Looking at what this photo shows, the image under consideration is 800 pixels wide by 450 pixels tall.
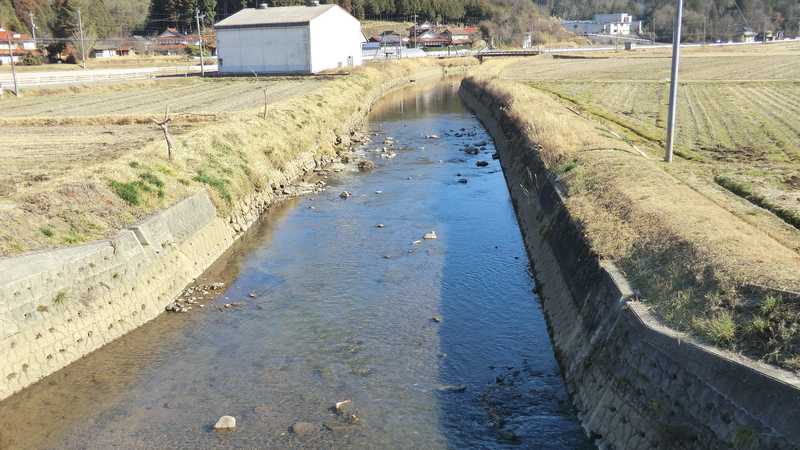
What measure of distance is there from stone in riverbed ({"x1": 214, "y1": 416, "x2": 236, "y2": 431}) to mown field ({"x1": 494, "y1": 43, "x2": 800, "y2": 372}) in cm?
772

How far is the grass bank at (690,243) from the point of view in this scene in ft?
31.4

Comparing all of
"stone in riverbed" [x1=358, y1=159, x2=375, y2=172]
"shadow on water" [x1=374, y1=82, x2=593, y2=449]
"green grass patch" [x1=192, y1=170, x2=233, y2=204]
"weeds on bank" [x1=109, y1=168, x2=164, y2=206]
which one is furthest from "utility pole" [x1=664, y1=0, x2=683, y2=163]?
"weeds on bank" [x1=109, y1=168, x2=164, y2=206]

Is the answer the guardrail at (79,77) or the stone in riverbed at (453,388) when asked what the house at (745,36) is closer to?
the guardrail at (79,77)

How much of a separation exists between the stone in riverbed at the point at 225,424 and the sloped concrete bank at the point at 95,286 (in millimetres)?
4429

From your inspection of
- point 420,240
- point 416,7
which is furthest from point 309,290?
point 416,7

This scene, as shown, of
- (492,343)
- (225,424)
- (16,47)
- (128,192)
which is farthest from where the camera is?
(16,47)

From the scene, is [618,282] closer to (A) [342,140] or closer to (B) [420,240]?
(B) [420,240]

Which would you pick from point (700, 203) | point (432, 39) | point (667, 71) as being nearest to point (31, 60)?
point (432, 39)

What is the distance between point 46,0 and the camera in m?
120

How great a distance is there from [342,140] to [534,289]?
24.8 metres

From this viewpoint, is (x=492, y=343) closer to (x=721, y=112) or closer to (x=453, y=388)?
(x=453, y=388)

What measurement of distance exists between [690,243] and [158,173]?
16714 millimetres

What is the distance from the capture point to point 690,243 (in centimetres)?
1281

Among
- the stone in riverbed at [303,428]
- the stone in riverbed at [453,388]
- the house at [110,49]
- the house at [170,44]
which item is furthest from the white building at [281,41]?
the stone in riverbed at [303,428]
